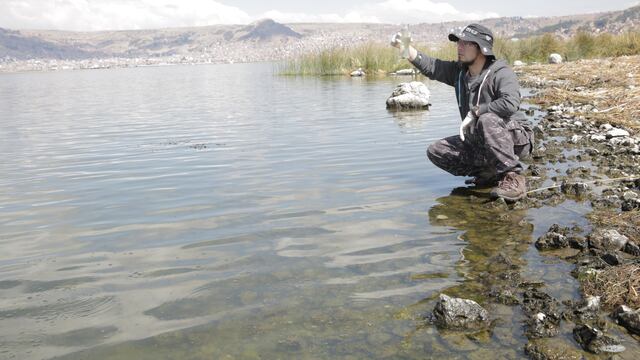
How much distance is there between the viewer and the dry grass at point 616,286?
3.54 metres

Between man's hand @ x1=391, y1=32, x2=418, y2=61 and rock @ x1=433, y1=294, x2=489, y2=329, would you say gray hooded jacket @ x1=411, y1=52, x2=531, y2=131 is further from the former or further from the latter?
rock @ x1=433, y1=294, x2=489, y2=329

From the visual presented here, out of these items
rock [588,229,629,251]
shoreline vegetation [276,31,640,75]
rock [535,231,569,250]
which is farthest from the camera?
shoreline vegetation [276,31,640,75]

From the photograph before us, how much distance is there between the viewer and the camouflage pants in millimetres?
6539

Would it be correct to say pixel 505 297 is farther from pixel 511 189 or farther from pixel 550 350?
pixel 511 189

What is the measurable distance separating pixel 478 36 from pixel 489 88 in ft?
2.09

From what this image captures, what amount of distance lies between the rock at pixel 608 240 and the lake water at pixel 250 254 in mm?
470

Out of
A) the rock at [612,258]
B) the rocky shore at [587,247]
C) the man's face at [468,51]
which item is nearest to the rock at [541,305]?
the rocky shore at [587,247]

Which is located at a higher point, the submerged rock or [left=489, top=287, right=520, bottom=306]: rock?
the submerged rock

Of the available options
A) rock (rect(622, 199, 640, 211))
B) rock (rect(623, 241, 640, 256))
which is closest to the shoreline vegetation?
rock (rect(622, 199, 640, 211))

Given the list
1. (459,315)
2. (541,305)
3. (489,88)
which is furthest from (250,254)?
(489,88)

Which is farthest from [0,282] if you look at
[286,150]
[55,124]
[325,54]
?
[325,54]

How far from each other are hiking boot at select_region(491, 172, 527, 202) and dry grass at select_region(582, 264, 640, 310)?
7.26ft

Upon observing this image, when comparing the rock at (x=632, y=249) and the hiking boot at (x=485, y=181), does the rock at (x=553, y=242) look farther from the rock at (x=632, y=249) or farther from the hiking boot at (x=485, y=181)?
the hiking boot at (x=485, y=181)

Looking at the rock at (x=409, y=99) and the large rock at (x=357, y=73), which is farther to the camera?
the large rock at (x=357, y=73)
